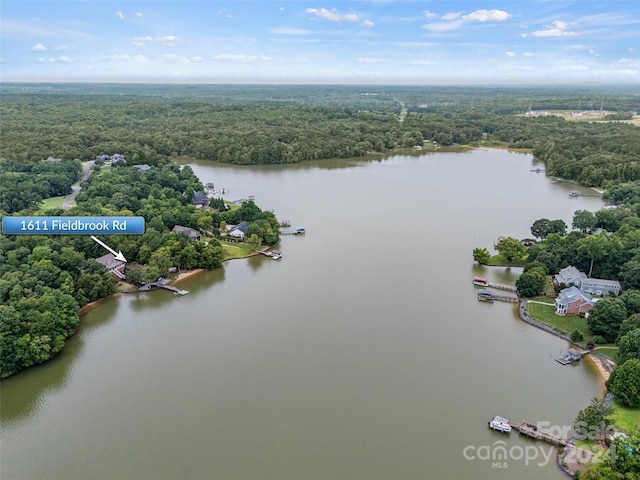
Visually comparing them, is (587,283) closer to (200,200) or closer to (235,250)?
(235,250)

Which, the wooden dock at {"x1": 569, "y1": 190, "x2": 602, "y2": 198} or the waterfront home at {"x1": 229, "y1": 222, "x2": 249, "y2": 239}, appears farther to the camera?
the wooden dock at {"x1": 569, "y1": 190, "x2": 602, "y2": 198}

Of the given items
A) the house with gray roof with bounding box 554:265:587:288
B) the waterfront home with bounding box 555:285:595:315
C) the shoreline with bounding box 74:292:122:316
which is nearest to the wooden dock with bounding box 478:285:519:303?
the waterfront home with bounding box 555:285:595:315

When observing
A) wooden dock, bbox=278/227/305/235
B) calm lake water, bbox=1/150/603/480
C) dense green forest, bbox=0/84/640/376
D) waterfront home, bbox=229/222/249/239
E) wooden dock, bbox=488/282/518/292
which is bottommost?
calm lake water, bbox=1/150/603/480

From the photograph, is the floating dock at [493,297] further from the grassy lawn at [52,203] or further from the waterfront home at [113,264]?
the grassy lawn at [52,203]

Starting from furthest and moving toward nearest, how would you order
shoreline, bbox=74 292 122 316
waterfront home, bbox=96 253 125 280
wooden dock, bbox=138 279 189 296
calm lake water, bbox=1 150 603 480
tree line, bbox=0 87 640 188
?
tree line, bbox=0 87 640 188
waterfront home, bbox=96 253 125 280
wooden dock, bbox=138 279 189 296
shoreline, bbox=74 292 122 316
calm lake water, bbox=1 150 603 480

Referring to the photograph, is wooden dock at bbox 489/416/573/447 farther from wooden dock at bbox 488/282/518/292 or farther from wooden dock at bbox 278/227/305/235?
wooden dock at bbox 278/227/305/235

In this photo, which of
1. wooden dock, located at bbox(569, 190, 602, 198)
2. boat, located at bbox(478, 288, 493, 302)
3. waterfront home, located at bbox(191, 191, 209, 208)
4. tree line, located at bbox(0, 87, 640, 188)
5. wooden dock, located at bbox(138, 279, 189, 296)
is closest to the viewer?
boat, located at bbox(478, 288, 493, 302)

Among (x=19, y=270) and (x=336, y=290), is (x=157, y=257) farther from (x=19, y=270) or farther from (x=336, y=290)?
(x=336, y=290)

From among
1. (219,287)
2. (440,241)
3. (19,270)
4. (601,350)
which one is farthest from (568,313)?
(19,270)
